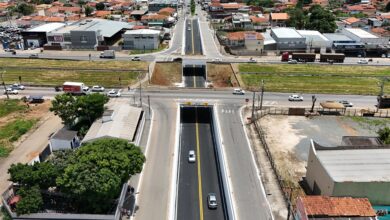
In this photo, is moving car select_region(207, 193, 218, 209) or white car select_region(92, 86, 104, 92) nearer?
moving car select_region(207, 193, 218, 209)

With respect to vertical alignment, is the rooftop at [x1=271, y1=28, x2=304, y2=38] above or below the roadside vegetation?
above

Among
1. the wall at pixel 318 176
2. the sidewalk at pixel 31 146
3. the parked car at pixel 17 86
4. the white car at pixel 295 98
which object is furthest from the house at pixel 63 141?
A: the white car at pixel 295 98

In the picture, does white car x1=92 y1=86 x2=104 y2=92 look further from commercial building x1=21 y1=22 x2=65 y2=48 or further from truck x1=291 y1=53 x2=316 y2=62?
truck x1=291 y1=53 x2=316 y2=62

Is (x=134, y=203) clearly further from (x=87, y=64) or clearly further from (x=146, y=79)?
(x=87, y=64)

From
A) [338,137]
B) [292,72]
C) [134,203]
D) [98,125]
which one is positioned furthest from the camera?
[292,72]

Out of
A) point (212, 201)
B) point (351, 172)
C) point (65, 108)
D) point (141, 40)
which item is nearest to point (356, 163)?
point (351, 172)

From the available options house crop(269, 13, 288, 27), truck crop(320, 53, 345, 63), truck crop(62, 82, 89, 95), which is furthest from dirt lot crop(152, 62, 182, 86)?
house crop(269, 13, 288, 27)

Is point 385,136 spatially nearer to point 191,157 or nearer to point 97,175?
point 191,157

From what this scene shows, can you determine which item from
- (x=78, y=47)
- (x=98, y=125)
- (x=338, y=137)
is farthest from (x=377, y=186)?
(x=78, y=47)
